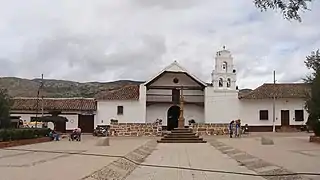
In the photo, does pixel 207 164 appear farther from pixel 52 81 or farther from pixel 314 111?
pixel 52 81

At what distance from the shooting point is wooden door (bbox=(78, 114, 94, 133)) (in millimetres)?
54125

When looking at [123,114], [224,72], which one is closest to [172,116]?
[123,114]

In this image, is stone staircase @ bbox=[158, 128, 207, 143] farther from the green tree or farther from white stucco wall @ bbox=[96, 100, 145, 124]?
white stucco wall @ bbox=[96, 100, 145, 124]

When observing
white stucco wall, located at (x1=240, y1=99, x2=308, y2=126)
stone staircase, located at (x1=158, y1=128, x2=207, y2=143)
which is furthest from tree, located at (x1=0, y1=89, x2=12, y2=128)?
white stucco wall, located at (x1=240, y1=99, x2=308, y2=126)

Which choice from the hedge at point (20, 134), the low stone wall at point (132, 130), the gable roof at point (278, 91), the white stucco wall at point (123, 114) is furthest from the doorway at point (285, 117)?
the hedge at point (20, 134)

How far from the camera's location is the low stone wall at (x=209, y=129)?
146 feet

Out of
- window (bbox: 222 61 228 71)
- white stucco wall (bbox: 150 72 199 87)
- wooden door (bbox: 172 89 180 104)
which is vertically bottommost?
wooden door (bbox: 172 89 180 104)

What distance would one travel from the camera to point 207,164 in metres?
18.1

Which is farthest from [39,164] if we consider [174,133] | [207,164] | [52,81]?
[52,81]

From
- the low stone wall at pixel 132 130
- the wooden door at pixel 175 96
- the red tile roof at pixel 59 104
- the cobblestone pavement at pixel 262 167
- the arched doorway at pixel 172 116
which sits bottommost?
the cobblestone pavement at pixel 262 167

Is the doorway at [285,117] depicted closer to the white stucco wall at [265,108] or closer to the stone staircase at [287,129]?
the white stucco wall at [265,108]

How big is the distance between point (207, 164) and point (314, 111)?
15.0m

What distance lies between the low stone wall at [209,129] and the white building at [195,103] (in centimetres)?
966

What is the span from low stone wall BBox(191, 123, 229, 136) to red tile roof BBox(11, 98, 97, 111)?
14643 millimetres
